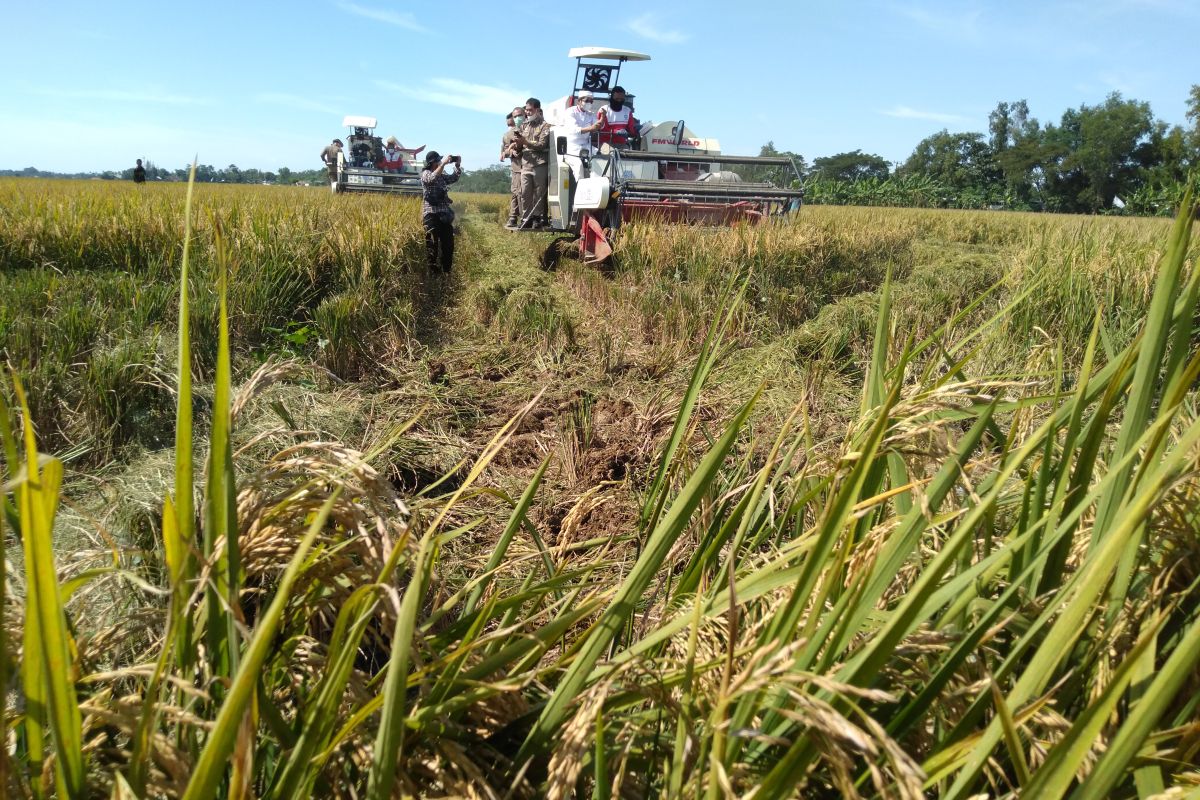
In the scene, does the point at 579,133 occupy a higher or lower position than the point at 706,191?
higher

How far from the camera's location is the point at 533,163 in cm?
1077

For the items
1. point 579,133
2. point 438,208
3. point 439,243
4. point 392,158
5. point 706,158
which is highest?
point 392,158

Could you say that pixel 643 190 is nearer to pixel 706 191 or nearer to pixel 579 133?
pixel 706 191

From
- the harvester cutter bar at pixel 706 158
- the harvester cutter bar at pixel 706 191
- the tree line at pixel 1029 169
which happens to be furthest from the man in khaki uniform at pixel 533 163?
the tree line at pixel 1029 169

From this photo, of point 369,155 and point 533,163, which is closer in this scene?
point 533,163

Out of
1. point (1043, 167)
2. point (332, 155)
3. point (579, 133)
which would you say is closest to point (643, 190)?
point (579, 133)

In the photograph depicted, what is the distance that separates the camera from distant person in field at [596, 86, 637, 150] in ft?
38.0

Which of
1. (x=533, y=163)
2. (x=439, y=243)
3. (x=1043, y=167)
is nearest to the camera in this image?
(x=439, y=243)

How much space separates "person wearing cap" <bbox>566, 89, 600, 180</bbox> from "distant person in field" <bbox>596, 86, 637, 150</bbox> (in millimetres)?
321

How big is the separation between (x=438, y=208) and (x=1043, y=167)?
76897 millimetres

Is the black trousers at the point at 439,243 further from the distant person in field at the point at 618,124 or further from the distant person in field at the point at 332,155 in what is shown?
the distant person in field at the point at 332,155

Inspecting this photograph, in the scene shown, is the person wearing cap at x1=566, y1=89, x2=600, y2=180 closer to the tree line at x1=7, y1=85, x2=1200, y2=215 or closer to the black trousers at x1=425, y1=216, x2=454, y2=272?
the black trousers at x1=425, y1=216, x2=454, y2=272

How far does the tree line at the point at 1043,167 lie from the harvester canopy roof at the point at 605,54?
35862 millimetres

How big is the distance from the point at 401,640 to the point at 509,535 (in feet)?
1.65
